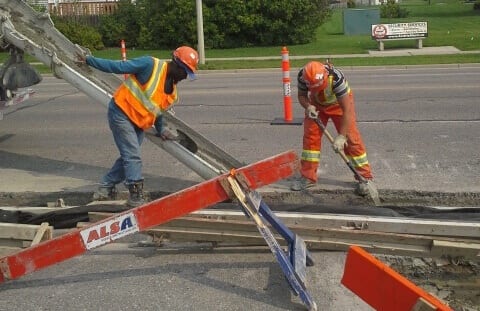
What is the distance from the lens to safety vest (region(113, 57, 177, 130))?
5.50 m

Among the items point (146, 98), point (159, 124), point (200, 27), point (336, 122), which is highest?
point (200, 27)

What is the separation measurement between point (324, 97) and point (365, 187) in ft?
3.27

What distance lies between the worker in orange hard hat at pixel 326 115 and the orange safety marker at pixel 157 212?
81.4 inches

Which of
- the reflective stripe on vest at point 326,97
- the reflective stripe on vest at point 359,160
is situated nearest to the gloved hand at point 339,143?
the reflective stripe on vest at point 359,160

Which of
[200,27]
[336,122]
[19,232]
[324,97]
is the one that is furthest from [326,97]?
[200,27]

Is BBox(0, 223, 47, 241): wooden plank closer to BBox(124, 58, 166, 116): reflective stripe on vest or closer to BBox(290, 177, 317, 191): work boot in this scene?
BBox(124, 58, 166, 116): reflective stripe on vest

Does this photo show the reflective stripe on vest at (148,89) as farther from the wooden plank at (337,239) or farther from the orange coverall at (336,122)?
the orange coverall at (336,122)

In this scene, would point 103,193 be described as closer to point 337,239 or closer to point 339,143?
point 339,143

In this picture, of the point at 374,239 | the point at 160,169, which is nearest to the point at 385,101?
the point at 160,169

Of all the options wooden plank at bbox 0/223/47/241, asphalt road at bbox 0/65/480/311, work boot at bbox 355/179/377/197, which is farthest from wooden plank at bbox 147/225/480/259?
work boot at bbox 355/179/377/197

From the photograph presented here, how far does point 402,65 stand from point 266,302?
1605 centimetres

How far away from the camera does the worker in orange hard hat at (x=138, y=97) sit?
214 inches

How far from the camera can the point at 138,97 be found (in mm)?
5582

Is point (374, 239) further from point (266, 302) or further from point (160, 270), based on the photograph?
point (160, 270)
